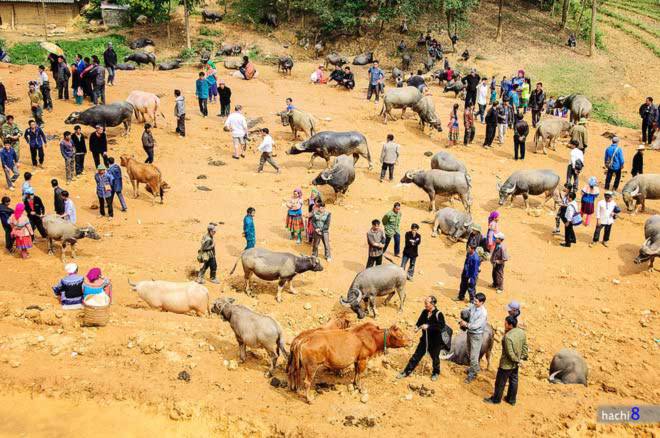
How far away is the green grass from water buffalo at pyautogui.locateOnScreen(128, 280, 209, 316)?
23108mm

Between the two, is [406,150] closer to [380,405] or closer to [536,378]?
[536,378]

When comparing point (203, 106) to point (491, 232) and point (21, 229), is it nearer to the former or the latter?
point (21, 229)

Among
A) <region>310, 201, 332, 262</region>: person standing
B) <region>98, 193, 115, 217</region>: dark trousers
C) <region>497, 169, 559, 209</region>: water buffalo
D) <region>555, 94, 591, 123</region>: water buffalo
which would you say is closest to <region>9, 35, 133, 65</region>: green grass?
<region>98, 193, 115, 217</region>: dark trousers

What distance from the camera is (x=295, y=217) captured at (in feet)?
47.7

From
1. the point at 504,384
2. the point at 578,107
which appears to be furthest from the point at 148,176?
the point at 578,107

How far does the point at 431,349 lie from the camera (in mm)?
9797

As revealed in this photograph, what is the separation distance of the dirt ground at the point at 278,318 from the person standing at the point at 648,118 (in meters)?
3.20

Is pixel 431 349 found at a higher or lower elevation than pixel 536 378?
higher

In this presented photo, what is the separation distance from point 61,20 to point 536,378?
3487cm

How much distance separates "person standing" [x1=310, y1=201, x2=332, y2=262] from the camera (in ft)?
44.3

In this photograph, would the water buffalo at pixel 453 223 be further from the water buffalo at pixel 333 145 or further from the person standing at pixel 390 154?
the water buffalo at pixel 333 145

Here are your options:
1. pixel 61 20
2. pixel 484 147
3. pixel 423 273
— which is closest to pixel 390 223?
pixel 423 273

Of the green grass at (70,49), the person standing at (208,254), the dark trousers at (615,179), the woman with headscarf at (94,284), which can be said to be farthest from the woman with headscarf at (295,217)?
Answer: the green grass at (70,49)

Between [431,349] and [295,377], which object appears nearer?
[295,377]
